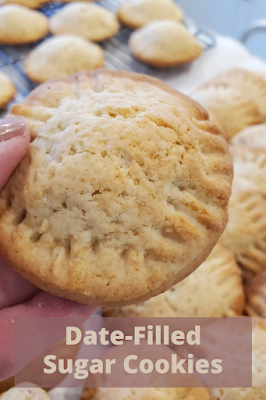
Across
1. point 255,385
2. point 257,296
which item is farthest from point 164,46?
point 255,385

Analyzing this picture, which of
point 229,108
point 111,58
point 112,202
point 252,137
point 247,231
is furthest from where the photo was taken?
point 111,58

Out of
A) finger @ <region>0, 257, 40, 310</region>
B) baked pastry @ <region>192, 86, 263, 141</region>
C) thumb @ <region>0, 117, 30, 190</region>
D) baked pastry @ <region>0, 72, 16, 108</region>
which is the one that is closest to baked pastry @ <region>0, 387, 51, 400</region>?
finger @ <region>0, 257, 40, 310</region>

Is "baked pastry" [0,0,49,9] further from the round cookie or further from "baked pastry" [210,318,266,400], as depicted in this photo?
"baked pastry" [210,318,266,400]

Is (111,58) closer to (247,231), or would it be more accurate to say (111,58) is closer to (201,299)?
(247,231)

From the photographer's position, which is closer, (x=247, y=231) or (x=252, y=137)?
(x=247, y=231)

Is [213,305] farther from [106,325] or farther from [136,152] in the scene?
[136,152]
